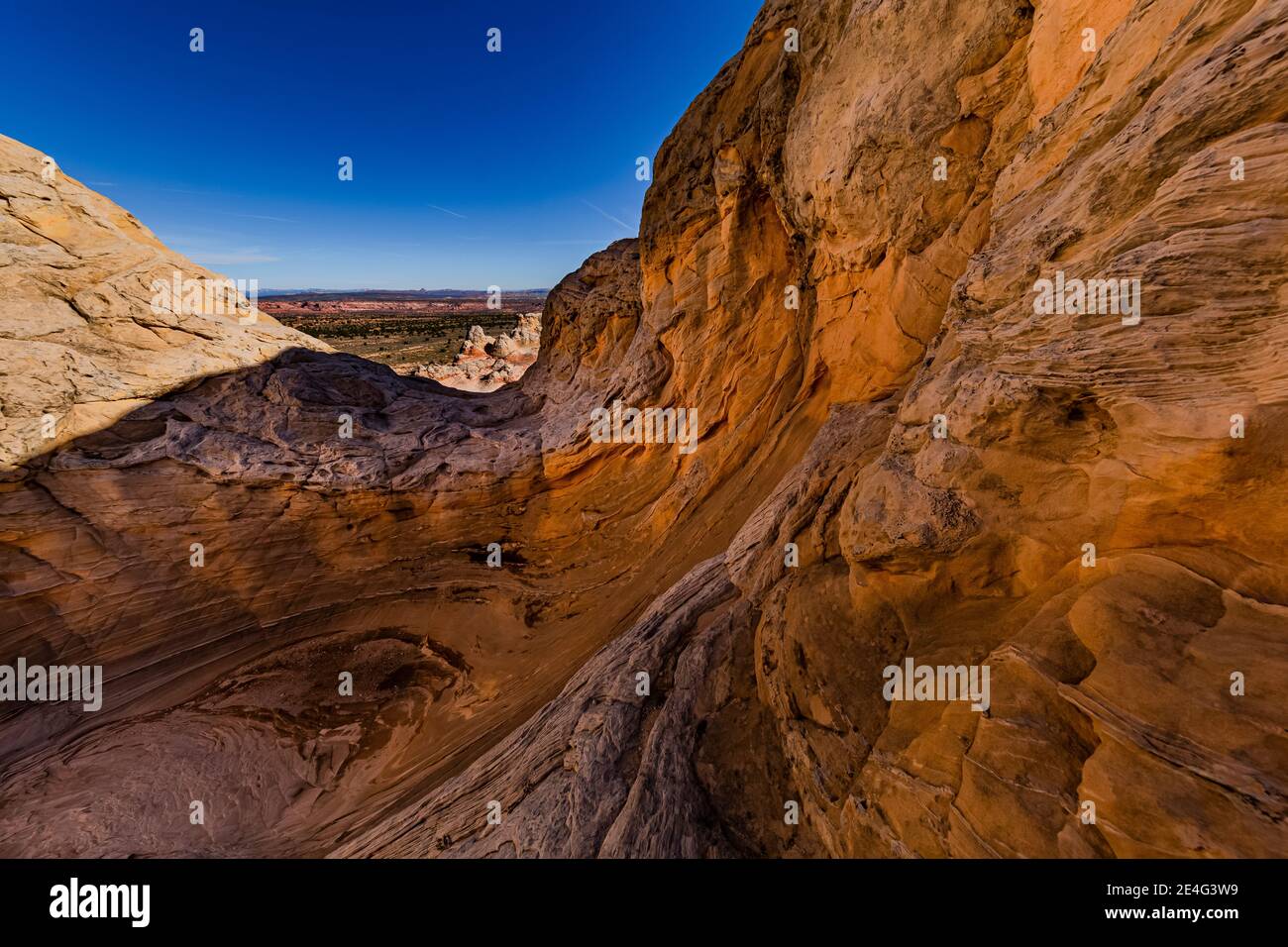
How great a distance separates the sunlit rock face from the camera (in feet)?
8.64

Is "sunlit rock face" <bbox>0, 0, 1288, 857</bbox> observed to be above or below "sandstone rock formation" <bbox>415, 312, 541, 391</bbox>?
below

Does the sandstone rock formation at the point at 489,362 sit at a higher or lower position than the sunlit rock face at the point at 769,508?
higher

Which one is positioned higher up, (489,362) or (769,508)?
(489,362)

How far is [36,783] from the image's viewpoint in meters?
8.09

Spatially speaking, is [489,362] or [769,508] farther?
[489,362]

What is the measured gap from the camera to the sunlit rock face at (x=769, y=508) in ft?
8.64

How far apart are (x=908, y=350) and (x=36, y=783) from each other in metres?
16.1

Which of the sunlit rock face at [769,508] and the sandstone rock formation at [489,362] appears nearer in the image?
the sunlit rock face at [769,508]

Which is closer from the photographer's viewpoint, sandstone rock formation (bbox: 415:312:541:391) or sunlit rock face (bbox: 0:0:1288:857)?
sunlit rock face (bbox: 0:0:1288:857)

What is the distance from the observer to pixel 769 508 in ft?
22.4
